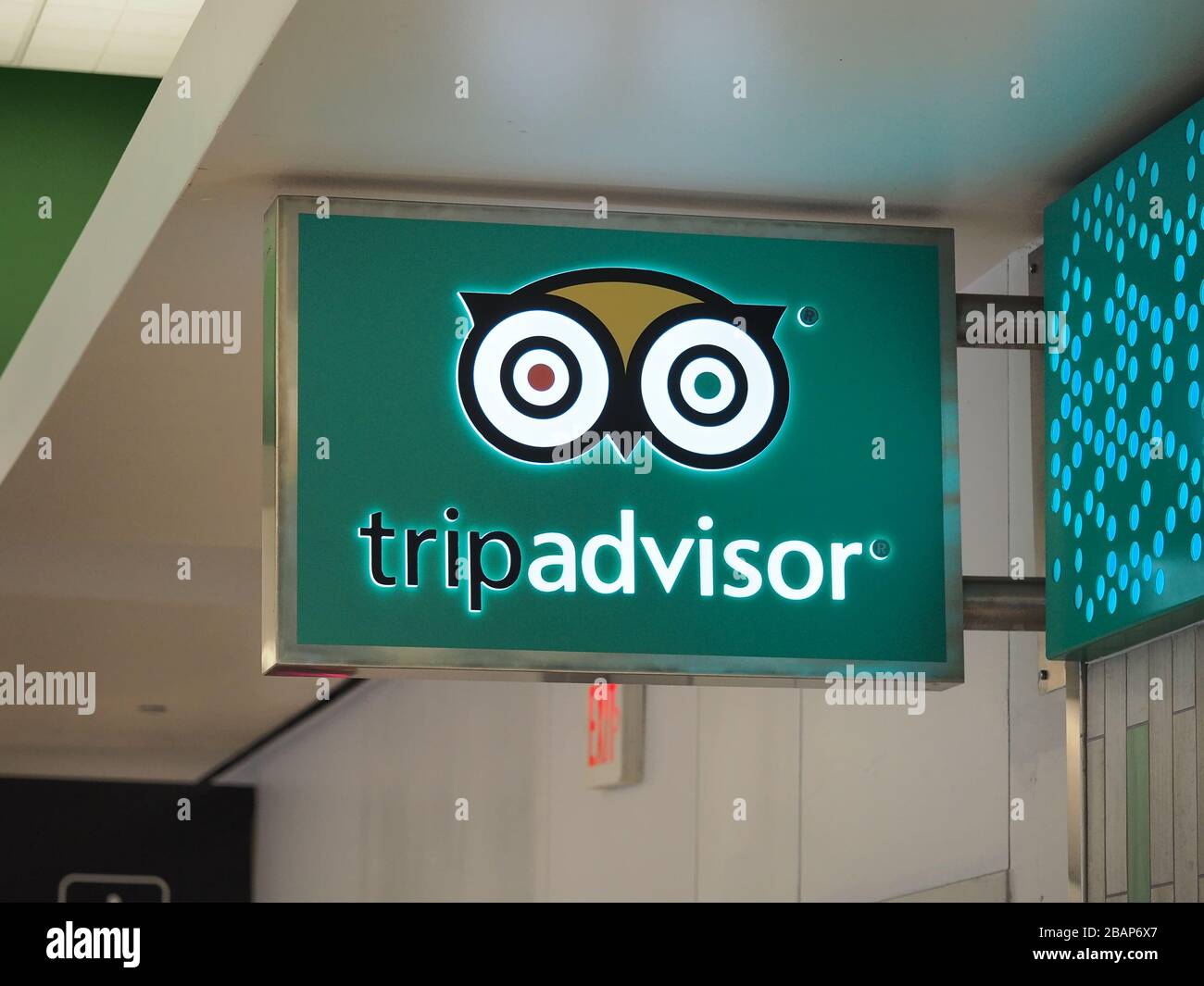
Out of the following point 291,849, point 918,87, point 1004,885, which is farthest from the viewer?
point 291,849

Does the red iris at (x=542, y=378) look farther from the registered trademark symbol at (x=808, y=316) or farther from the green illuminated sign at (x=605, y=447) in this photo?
the registered trademark symbol at (x=808, y=316)

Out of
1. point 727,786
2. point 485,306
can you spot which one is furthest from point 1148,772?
point 727,786

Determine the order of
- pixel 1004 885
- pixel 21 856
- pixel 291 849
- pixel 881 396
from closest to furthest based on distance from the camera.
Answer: pixel 881 396, pixel 1004 885, pixel 291 849, pixel 21 856

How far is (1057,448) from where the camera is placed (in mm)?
3266

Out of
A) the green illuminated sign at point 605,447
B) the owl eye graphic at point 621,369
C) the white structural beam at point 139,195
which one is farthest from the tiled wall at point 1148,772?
the white structural beam at point 139,195

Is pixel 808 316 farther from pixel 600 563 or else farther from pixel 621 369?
pixel 600 563

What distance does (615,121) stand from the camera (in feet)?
10.1

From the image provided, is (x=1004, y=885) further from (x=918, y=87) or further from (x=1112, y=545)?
(x=918, y=87)

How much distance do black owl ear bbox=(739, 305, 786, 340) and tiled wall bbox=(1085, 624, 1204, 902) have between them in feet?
2.54

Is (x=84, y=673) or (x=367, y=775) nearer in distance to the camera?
(x=84, y=673)

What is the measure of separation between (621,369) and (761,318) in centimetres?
25

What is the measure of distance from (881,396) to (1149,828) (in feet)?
2.63
